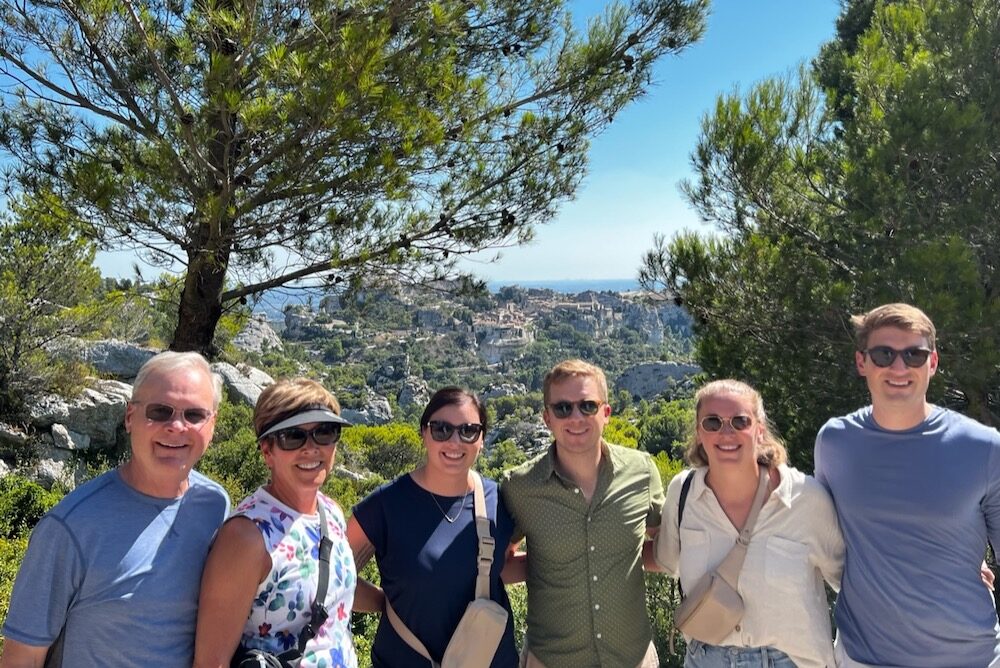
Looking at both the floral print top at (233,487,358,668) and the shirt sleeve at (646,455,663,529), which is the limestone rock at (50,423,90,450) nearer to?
the floral print top at (233,487,358,668)

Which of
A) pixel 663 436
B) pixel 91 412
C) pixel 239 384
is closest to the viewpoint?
pixel 91 412

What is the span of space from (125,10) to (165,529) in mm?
2550

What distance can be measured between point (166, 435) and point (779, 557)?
1.50 metres

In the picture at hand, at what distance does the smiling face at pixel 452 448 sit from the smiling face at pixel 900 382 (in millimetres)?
1105

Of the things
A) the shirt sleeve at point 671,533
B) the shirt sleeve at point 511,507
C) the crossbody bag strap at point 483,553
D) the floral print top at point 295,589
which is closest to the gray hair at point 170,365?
the floral print top at point 295,589

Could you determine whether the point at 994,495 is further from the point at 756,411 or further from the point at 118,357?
the point at 118,357

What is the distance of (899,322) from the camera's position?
1.74 meters

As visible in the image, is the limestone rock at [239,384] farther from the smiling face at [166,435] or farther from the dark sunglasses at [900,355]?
the dark sunglasses at [900,355]

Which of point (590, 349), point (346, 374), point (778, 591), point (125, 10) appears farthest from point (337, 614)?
point (590, 349)

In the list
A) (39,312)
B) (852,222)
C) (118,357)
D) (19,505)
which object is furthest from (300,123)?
(118,357)

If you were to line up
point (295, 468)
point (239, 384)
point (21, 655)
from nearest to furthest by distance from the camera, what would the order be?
point (21, 655)
point (295, 468)
point (239, 384)

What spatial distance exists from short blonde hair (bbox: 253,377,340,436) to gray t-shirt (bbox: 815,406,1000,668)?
1.44m

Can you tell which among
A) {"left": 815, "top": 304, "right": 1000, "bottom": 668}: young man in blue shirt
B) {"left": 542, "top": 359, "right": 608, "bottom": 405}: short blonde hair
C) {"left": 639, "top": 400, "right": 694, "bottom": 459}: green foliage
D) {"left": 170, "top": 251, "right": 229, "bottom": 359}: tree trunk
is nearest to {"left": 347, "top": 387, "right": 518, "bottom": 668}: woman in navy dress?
{"left": 542, "top": 359, "right": 608, "bottom": 405}: short blonde hair

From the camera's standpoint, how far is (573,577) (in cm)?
179
